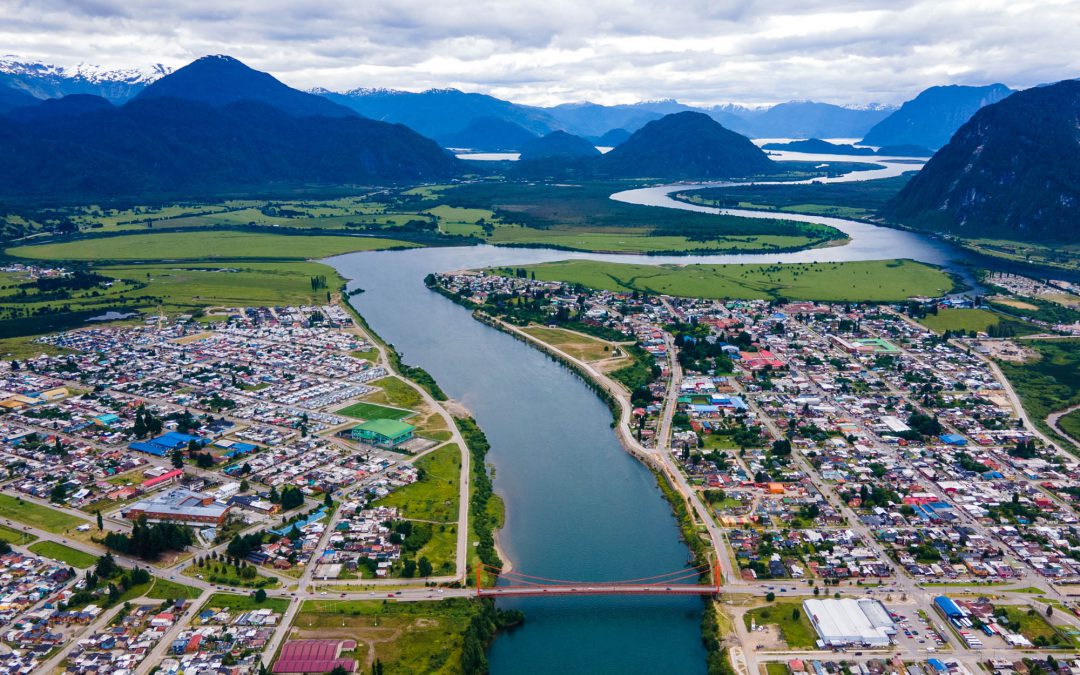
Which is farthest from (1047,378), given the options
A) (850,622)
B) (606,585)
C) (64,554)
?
(64,554)

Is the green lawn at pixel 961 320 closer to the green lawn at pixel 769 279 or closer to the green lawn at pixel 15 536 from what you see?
the green lawn at pixel 769 279

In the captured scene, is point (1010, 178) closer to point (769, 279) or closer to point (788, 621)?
point (769, 279)

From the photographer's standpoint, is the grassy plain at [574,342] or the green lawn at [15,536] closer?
the green lawn at [15,536]

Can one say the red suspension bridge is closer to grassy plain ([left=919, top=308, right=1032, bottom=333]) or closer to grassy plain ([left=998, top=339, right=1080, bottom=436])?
grassy plain ([left=998, top=339, right=1080, bottom=436])

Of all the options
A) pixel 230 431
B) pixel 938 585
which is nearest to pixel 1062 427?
pixel 938 585

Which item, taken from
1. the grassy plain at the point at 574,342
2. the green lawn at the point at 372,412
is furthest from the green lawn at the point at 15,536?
the grassy plain at the point at 574,342

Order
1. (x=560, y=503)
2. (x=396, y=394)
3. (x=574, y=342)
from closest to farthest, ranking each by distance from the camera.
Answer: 1. (x=560, y=503)
2. (x=396, y=394)
3. (x=574, y=342)
